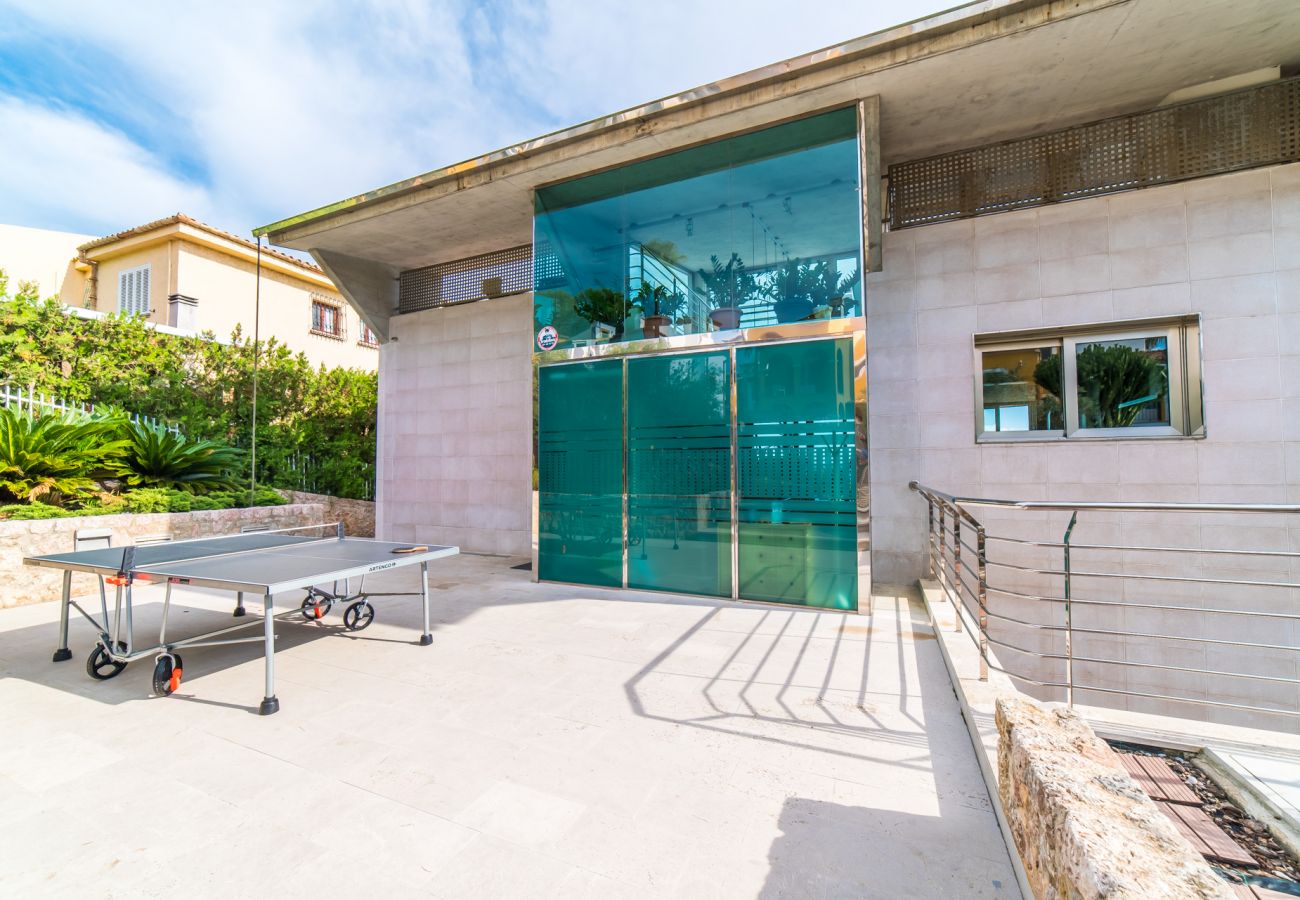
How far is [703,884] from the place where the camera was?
1.69 meters

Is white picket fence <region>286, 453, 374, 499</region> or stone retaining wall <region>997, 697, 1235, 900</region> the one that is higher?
white picket fence <region>286, 453, 374, 499</region>

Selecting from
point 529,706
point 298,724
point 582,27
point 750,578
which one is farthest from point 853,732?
point 582,27

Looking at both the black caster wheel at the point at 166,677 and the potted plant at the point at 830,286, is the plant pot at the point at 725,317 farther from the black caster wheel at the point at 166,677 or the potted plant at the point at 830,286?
the black caster wheel at the point at 166,677

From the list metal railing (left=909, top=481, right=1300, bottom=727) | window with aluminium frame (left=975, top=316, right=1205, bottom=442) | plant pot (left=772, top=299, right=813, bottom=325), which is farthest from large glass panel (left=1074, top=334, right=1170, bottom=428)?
plant pot (left=772, top=299, right=813, bottom=325)

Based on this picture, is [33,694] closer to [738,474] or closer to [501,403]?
[738,474]

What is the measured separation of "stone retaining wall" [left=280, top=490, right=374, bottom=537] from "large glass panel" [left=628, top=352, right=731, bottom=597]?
6508 millimetres

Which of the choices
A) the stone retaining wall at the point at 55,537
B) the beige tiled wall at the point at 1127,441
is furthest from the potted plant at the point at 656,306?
the stone retaining wall at the point at 55,537

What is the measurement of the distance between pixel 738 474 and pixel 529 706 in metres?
2.86

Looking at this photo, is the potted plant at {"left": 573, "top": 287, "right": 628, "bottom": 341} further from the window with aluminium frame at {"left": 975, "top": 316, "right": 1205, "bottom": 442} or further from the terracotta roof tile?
the terracotta roof tile

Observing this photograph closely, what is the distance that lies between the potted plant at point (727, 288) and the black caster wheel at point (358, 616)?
3916 millimetres

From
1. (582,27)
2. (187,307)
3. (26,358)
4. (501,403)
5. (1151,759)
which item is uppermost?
(582,27)

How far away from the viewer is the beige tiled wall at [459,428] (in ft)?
26.0

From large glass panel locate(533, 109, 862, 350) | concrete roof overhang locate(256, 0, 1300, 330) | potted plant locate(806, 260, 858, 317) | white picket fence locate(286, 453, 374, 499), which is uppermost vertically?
concrete roof overhang locate(256, 0, 1300, 330)

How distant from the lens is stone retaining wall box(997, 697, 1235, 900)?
40.0 inches
